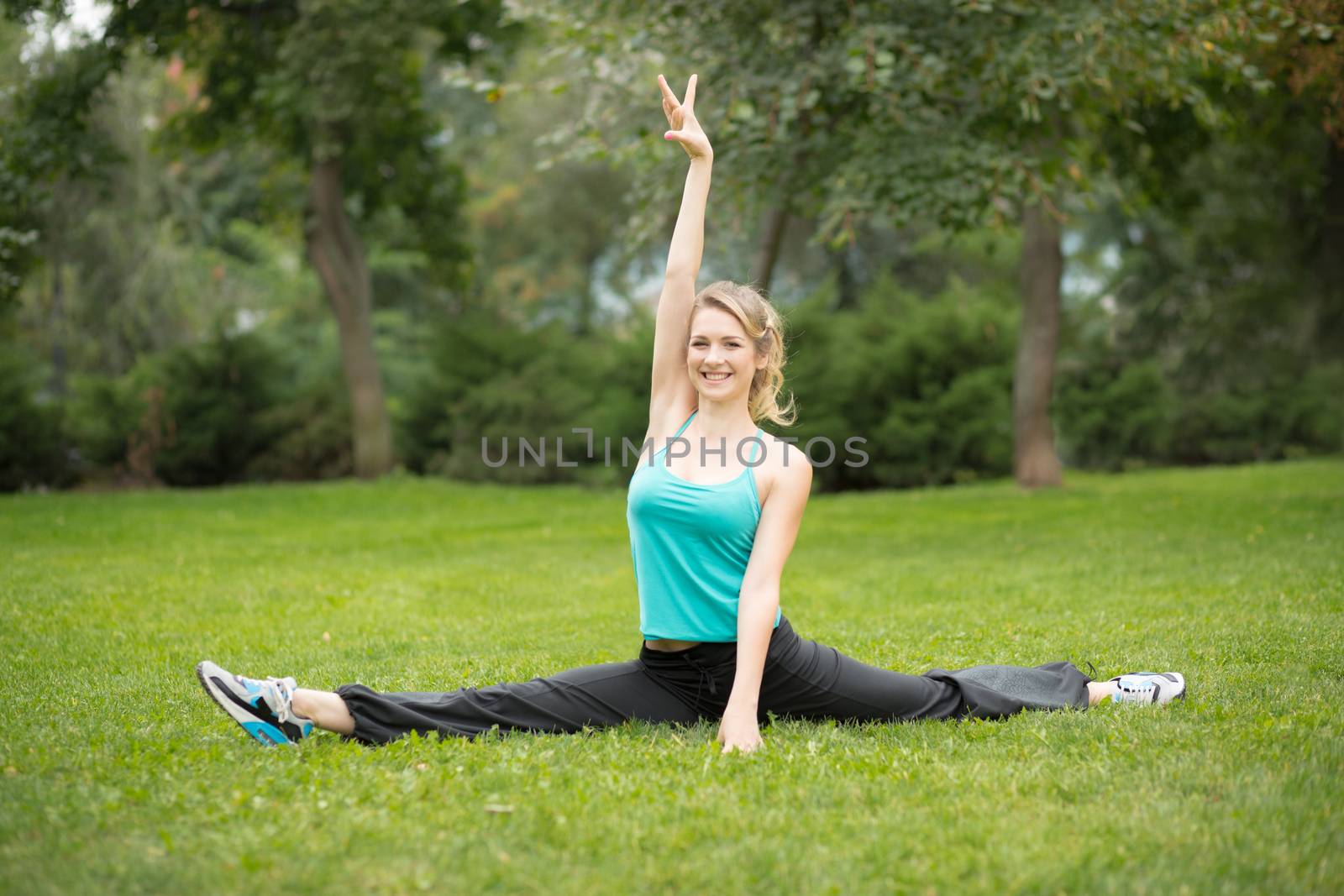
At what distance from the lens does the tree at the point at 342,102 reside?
14.3m

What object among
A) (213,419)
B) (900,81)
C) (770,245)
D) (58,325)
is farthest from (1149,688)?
(58,325)

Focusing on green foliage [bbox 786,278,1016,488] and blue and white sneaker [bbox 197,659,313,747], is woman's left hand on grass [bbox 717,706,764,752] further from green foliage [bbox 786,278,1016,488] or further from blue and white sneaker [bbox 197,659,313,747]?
green foliage [bbox 786,278,1016,488]

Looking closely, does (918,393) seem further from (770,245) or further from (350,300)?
(350,300)

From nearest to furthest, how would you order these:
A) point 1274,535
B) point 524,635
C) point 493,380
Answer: point 524,635 → point 1274,535 → point 493,380

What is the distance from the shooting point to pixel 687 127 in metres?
4.30

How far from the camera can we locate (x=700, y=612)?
163 inches

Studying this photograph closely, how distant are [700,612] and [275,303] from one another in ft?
80.4

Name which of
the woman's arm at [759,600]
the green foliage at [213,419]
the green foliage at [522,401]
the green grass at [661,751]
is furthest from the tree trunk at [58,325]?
the woman's arm at [759,600]

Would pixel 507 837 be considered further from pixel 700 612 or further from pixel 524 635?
pixel 524 635

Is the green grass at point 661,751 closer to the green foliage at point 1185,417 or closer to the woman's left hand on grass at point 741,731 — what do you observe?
the woman's left hand on grass at point 741,731

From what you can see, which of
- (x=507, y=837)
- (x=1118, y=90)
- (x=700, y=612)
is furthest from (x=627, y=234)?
(x=507, y=837)

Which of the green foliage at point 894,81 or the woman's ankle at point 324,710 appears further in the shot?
the green foliage at point 894,81

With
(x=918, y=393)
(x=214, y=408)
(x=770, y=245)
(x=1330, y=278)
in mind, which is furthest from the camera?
(x=1330, y=278)

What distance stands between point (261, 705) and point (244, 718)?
0.07m
